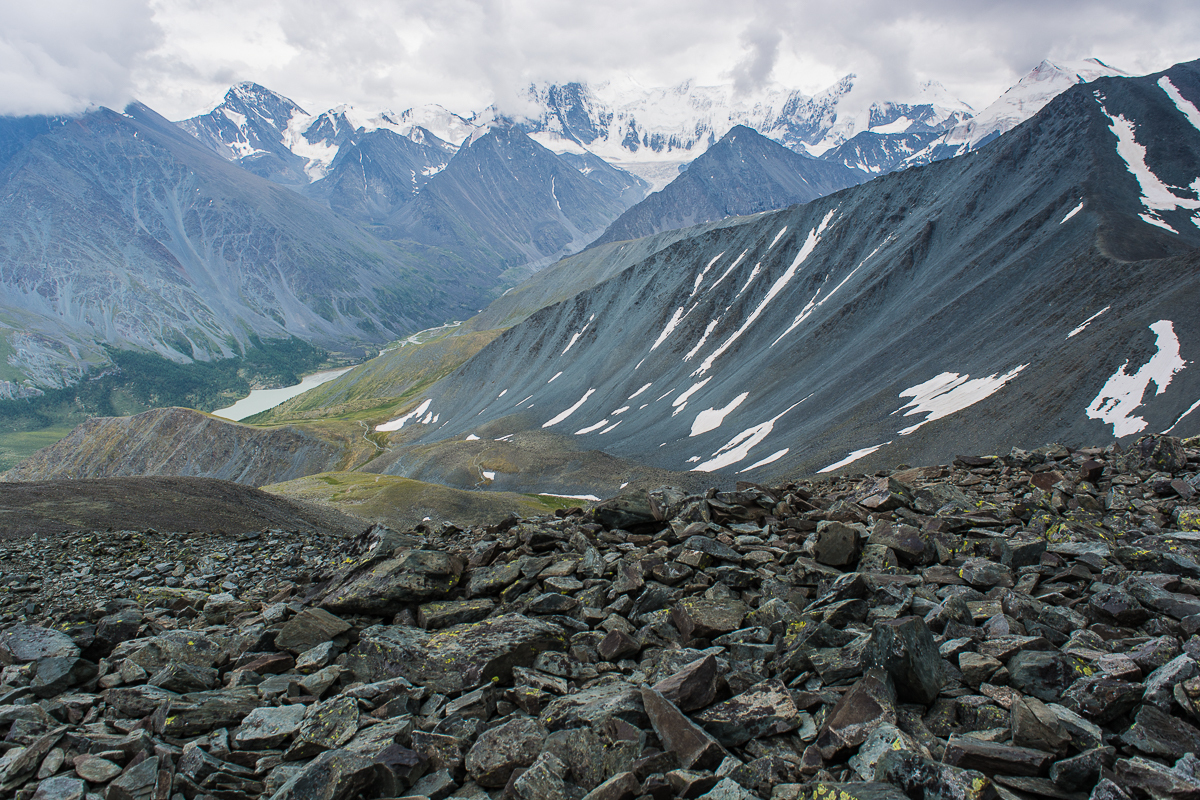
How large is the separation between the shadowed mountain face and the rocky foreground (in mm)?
37667

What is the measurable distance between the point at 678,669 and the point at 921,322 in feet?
248

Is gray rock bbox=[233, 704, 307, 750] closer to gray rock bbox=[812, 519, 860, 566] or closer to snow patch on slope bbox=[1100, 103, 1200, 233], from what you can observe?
gray rock bbox=[812, 519, 860, 566]

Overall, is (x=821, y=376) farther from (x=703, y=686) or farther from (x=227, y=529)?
(x=703, y=686)

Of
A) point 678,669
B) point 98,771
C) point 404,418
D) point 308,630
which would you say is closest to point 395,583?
point 308,630

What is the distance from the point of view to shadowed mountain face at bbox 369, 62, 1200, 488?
47.5 meters

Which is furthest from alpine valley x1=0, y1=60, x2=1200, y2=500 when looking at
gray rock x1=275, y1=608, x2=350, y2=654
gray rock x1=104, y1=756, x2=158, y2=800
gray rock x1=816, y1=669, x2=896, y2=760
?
gray rock x1=104, y1=756, x2=158, y2=800

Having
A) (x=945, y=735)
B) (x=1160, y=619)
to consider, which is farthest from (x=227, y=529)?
(x=1160, y=619)

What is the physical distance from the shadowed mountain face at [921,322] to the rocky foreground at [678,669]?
124 ft

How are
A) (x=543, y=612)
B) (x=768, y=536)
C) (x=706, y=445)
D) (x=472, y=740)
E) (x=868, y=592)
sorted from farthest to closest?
(x=706, y=445) < (x=768, y=536) < (x=543, y=612) < (x=868, y=592) < (x=472, y=740)

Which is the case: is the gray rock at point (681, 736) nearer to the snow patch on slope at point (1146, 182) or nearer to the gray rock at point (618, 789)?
the gray rock at point (618, 789)

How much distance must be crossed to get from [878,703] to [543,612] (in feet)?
19.4

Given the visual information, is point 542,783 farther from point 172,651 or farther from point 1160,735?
point 172,651

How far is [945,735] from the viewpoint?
693 centimetres

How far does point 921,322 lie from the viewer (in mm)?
71875
